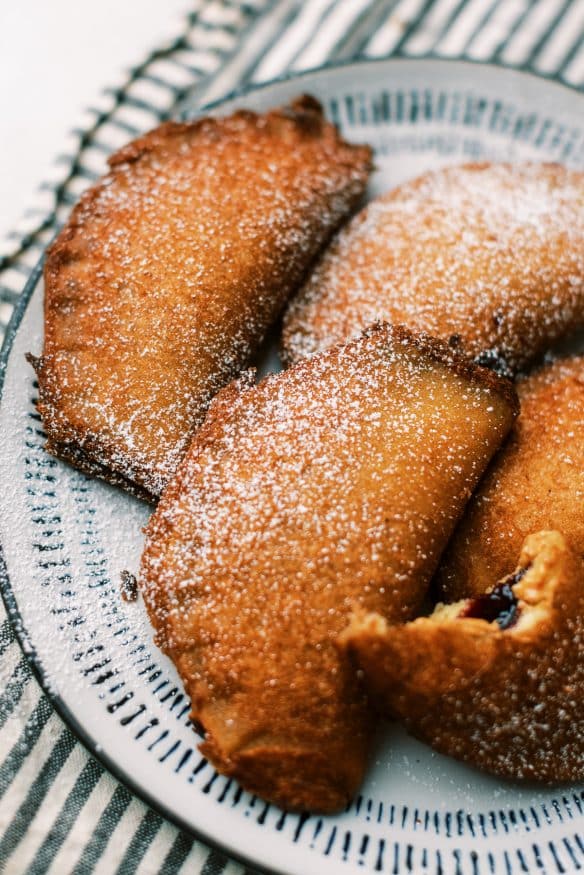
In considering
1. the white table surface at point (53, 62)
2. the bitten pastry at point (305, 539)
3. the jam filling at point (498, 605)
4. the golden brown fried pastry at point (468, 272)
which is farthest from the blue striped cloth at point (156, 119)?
the jam filling at point (498, 605)

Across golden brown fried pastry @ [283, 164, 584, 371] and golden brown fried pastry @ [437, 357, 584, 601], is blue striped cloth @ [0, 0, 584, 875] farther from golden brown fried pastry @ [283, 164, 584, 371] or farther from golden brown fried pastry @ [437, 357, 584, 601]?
golden brown fried pastry @ [437, 357, 584, 601]

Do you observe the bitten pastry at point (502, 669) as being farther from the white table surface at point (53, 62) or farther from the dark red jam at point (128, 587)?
the white table surface at point (53, 62)

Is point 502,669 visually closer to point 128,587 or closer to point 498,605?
point 498,605

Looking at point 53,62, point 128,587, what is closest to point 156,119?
point 53,62

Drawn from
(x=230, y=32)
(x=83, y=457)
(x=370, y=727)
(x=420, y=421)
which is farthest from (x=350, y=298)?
(x=230, y=32)

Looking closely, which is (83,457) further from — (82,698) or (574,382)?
(574,382)

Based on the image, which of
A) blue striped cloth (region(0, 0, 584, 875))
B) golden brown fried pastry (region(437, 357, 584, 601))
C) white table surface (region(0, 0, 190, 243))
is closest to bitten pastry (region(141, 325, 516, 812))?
golden brown fried pastry (region(437, 357, 584, 601))

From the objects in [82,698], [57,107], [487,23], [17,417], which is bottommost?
→ [82,698]
